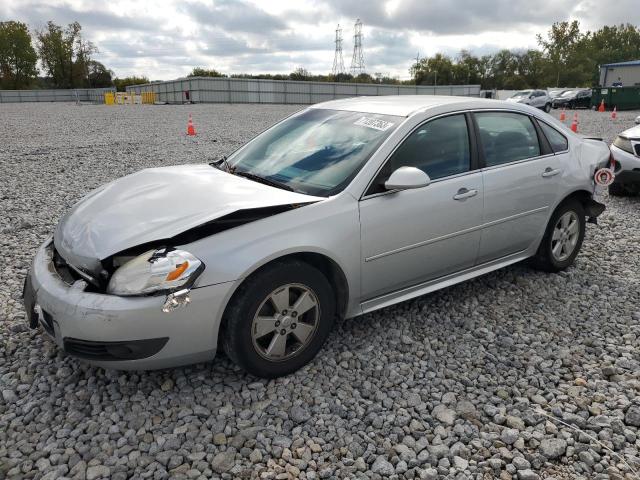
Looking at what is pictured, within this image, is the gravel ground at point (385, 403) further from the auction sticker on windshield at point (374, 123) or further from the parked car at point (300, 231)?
the auction sticker on windshield at point (374, 123)

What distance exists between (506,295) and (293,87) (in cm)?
4046

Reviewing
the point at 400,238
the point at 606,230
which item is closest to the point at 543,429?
the point at 400,238

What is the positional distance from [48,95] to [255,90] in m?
25.9

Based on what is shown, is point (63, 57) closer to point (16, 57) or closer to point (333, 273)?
point (16, 57)

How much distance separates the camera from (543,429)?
2748 millimetres

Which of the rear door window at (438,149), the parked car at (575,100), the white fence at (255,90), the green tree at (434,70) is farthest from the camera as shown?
the green tree at (434,70)

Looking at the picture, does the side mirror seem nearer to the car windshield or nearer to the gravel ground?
the car windshield

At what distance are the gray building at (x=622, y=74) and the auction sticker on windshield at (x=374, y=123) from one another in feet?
144

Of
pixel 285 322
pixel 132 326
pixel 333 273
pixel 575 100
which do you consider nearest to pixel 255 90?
pixel 575 100

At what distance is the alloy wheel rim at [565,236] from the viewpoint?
4.62 metres

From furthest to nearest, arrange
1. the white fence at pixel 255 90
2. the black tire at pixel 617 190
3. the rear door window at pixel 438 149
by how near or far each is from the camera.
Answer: the white fence at pixel 255 90, the black tire at pixel 617 190, the rear door window at pixel 438 149

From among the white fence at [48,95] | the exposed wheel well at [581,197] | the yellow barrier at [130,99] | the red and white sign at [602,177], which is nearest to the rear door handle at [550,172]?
the exposed wheel well at [581,197]

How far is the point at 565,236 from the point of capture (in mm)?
4707

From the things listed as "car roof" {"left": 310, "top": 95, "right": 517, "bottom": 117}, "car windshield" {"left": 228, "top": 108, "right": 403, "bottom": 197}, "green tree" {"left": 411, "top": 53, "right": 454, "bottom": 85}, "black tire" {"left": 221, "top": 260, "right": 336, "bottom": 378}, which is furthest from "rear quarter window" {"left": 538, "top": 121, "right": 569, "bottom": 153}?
"green tree" {"left": 411, "top": 53, "right": 454, "bottom": 85}
